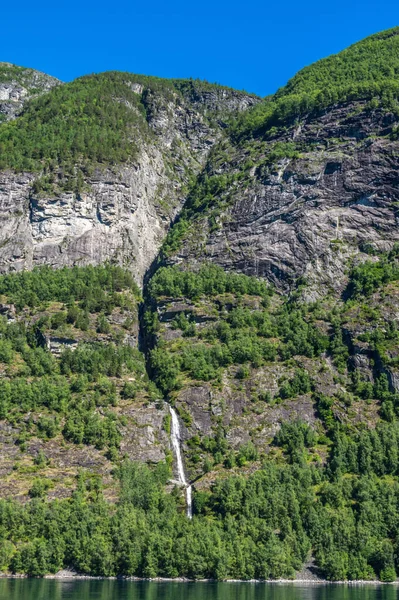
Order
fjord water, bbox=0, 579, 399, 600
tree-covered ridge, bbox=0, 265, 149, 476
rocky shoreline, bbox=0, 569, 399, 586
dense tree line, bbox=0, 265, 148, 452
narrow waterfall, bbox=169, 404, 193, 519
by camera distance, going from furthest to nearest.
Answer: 1. dense tree line, bbox=0, 265, 148, 452
2. tree-covered ridge, bbox=0, 265, 149, 476
3. narrow waterfall, bbox=169, 404, 193, 519
4. rocky shoreline, bbox=0, 569, 399, 586
5. fjord water, bbox=0, 579, 399, 600

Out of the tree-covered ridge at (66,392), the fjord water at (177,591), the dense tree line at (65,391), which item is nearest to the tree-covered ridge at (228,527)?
the fjord water at (177,591)

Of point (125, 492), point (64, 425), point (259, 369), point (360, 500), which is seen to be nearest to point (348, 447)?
point (360, 500)

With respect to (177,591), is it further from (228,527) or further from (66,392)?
(66,392)

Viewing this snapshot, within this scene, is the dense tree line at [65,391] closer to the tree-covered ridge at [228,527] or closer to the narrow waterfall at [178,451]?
the narrow waterfall at [178,451]

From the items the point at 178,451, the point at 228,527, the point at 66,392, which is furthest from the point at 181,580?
the point at 66,392

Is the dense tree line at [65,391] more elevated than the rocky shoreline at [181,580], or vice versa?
the dense tree line at [65,391]

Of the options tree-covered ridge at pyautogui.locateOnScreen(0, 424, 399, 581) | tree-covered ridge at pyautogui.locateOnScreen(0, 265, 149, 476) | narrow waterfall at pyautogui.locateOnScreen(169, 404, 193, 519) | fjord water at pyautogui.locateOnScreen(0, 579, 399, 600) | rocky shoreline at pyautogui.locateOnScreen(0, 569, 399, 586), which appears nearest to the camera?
fjord water at pyautogui.locateOnScreen(0, 579, 399, 600)

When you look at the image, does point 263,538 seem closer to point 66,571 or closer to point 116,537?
point 116,537

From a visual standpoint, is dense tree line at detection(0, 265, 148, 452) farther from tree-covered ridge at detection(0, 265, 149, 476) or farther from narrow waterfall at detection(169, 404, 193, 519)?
narrow waterfall at detection(169, 404, 193, 519)

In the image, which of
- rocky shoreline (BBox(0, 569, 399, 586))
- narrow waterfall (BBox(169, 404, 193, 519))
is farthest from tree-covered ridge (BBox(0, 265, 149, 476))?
rocky shoreline (BBox(0, 569, 399, 586))
